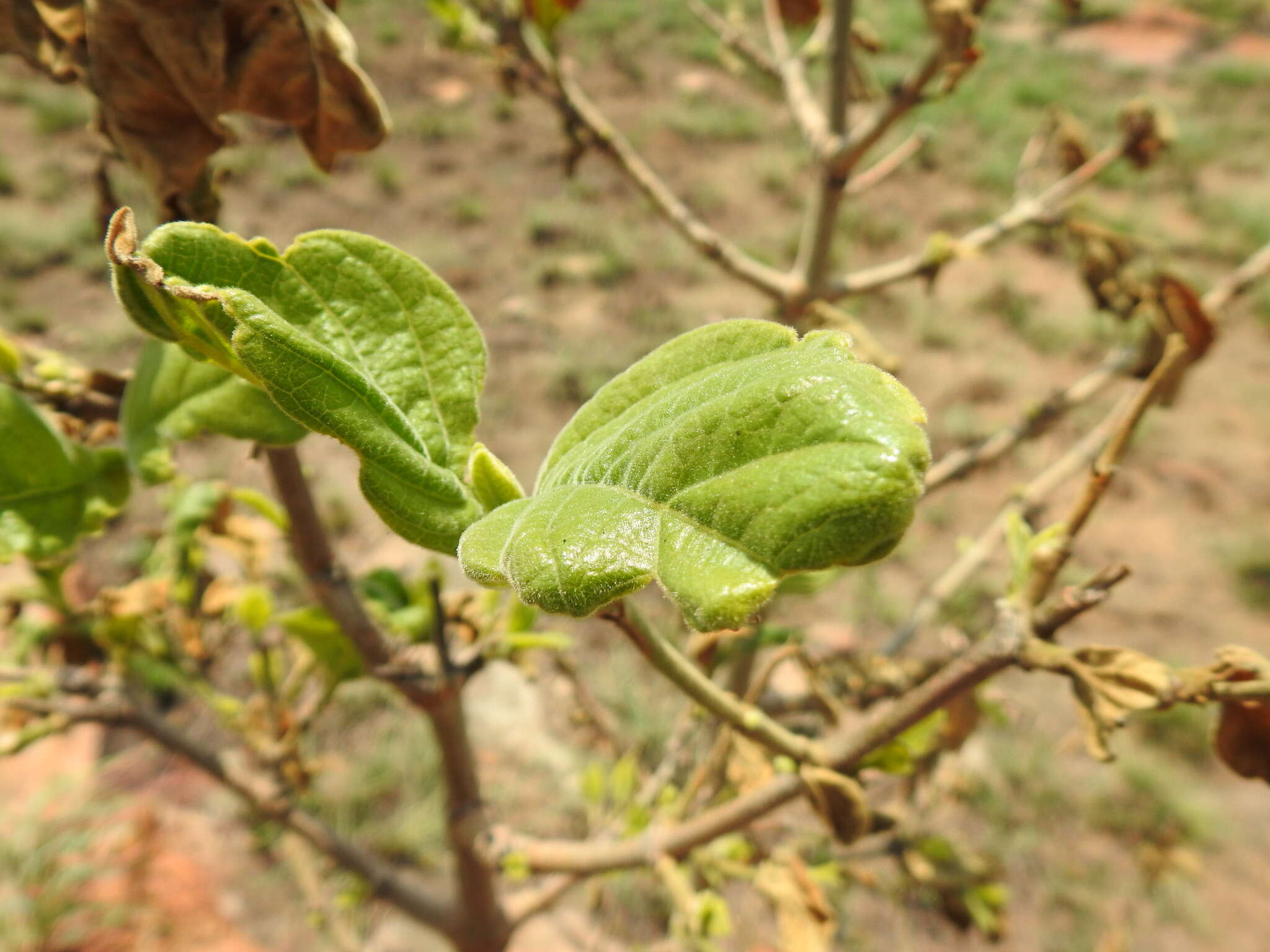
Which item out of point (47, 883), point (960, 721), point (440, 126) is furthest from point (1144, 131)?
point (440, 126)

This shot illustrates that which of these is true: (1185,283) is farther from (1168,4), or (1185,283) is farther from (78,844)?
(1168,4)

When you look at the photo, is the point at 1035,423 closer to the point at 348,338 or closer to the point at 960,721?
the point at 960,721

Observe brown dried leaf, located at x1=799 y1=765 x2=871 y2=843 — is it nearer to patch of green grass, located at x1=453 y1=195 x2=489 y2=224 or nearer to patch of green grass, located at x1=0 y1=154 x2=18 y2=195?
patch of green grass, located at x1=453 y1=195 x2=489 y2=224

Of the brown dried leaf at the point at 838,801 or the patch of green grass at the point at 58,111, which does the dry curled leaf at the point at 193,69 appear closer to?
the brown dried leaf at the point at 838,801

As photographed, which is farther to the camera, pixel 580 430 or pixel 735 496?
pixel 580 430

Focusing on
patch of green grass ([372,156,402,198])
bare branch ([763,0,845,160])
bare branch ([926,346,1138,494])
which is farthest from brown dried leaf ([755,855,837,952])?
patch of green grass ([372,156,402,198])

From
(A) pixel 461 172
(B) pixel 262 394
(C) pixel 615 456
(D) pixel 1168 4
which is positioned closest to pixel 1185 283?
(C) pixel 615 456
